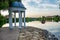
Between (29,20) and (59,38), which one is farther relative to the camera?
(29,20)

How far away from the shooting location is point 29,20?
1142 cm

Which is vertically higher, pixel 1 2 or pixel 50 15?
pixel 1 2

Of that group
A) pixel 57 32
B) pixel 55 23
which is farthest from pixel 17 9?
pixel 55 23

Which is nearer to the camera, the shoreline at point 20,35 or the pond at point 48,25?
the shoreline at point 20,35

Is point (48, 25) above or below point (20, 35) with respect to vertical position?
below

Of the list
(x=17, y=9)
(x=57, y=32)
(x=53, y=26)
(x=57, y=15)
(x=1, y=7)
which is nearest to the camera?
(x=1, y=7)

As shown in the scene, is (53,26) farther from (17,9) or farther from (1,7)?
(1,7)

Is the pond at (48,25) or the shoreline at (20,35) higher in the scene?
the shoreline at (20,35)

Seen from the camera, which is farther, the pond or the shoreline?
the pond

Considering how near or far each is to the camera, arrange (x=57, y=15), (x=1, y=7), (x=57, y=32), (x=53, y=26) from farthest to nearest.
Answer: (x=57, y=15), (x=53, y=26), (x=57, y=32), (x=1, y=7)

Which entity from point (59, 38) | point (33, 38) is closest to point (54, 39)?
point (59, 38)

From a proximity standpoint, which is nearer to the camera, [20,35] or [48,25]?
[20,35]

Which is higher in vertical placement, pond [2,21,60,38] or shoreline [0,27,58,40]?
shoreline [0,27,58,40]

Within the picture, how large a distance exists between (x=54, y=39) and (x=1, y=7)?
3.61 meters
